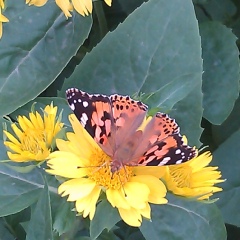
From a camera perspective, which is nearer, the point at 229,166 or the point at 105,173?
the point at 105,173

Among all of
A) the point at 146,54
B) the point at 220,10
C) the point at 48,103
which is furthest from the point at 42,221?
the point at 220,10

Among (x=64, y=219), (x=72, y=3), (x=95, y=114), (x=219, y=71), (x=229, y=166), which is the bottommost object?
(x=229, y=166)

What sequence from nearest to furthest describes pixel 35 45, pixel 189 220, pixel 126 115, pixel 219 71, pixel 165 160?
pixel 165 160, pixel 126 115, pixel 189 220, pixel 35 45, pixel 219 71

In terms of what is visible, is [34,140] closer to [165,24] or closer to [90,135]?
[90,135]

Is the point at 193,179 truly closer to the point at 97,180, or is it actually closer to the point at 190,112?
the point at 97,180

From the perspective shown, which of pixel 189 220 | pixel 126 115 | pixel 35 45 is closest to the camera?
Answer: pixel 126 115

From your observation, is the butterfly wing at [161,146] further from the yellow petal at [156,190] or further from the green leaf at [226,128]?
the green leaf at [226,128]

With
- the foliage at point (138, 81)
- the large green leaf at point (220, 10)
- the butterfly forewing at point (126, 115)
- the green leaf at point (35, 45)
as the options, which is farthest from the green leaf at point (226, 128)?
the butterfly forewing at point (126, 115)
